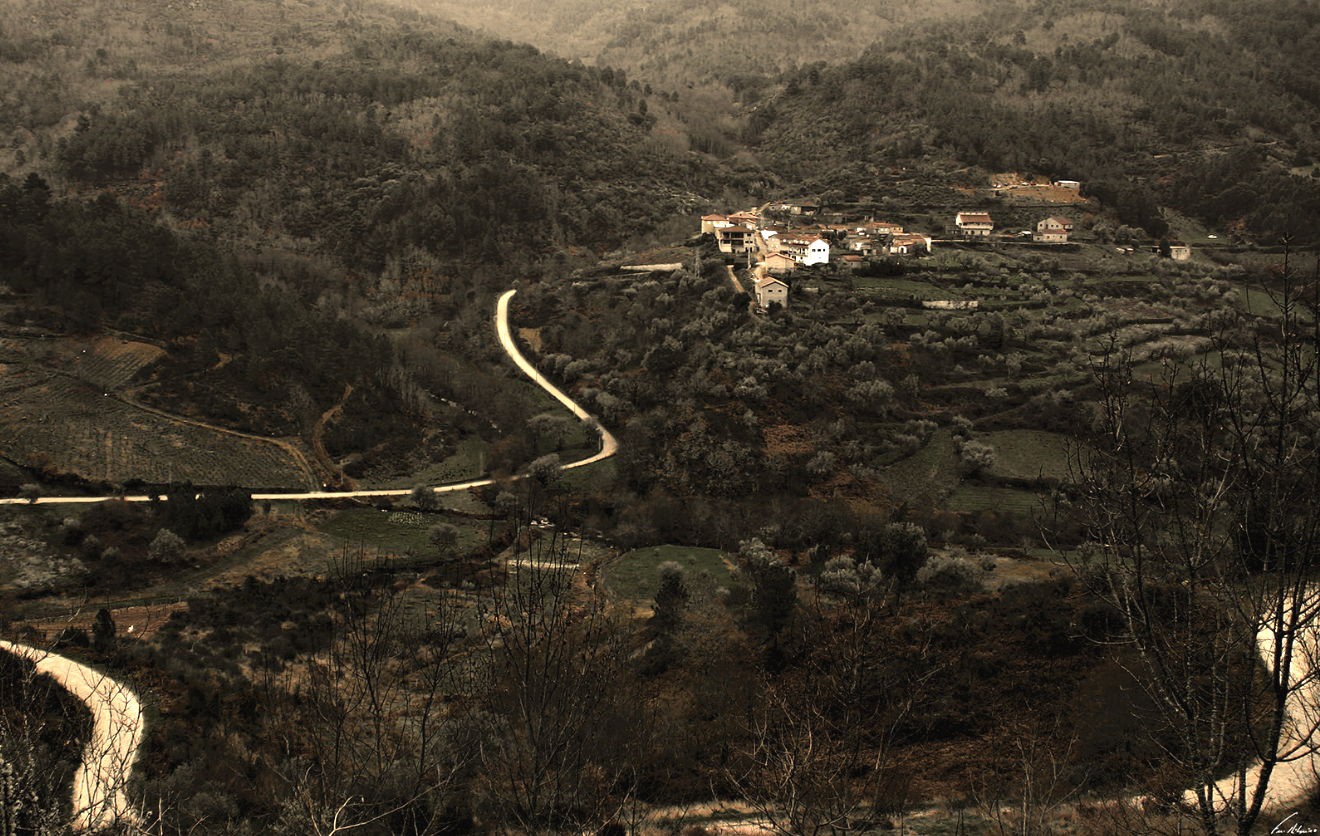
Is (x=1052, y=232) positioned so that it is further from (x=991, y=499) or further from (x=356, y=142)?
(x=356, y=142)

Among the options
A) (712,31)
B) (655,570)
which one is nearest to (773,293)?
(655,570)

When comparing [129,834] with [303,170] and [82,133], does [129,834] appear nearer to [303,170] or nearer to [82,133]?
[303,170]

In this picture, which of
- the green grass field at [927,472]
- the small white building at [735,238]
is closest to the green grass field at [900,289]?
the small white building at [735,238]

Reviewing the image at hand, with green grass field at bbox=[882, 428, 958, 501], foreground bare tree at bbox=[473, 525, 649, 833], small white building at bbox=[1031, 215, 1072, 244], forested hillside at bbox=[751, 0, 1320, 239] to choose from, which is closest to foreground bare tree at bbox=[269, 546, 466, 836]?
foreground bare tree at bbox=[473, 525, 649, 833]

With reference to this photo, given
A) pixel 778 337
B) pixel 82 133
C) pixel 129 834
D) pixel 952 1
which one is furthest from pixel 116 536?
pixel 952 1

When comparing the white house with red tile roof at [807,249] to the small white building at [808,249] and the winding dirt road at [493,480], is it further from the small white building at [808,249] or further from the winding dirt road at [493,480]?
the winding dirt road at [493,480]

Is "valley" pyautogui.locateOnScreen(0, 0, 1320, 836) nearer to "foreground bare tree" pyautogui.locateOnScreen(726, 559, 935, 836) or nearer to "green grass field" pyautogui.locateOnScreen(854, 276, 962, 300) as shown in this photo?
"foreground bare tree" pyautogui.locateOnScreen(726, 559, 935, 836)
